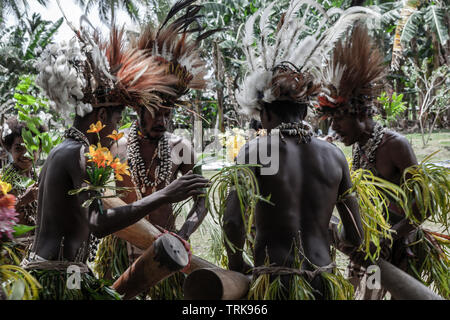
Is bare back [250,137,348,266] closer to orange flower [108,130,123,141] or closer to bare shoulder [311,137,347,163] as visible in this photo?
bare shoulder [311,137,347,163]

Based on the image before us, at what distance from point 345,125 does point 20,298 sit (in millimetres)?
2427

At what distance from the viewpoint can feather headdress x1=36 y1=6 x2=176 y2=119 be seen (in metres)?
2.22

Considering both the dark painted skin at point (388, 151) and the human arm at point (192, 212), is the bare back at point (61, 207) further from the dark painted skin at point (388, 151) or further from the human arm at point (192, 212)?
the dark painted skin at point (388, 151)

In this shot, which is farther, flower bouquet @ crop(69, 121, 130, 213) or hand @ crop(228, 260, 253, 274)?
hand @ crop(228, 260, 253, 274)

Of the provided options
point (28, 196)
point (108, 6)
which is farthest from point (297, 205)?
point (108, 6)

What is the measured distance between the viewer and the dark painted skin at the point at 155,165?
2971 millimetres

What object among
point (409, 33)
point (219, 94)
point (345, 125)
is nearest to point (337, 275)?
point (345, 125)

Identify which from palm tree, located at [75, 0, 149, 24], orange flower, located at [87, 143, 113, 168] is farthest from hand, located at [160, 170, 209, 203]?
palm tree, located at [75, 0, 149, 24]

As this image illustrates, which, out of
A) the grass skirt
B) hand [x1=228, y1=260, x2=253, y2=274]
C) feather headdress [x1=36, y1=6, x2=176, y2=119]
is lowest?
the grass skirt

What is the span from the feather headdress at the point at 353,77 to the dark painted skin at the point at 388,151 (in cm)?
10

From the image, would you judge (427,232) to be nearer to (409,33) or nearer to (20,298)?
(20,298)

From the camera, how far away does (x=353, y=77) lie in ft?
9.20

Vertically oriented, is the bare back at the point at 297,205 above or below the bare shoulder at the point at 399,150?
below

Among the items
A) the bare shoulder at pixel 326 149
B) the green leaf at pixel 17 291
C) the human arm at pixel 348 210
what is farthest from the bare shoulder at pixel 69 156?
the human arm at pixel 348 210
